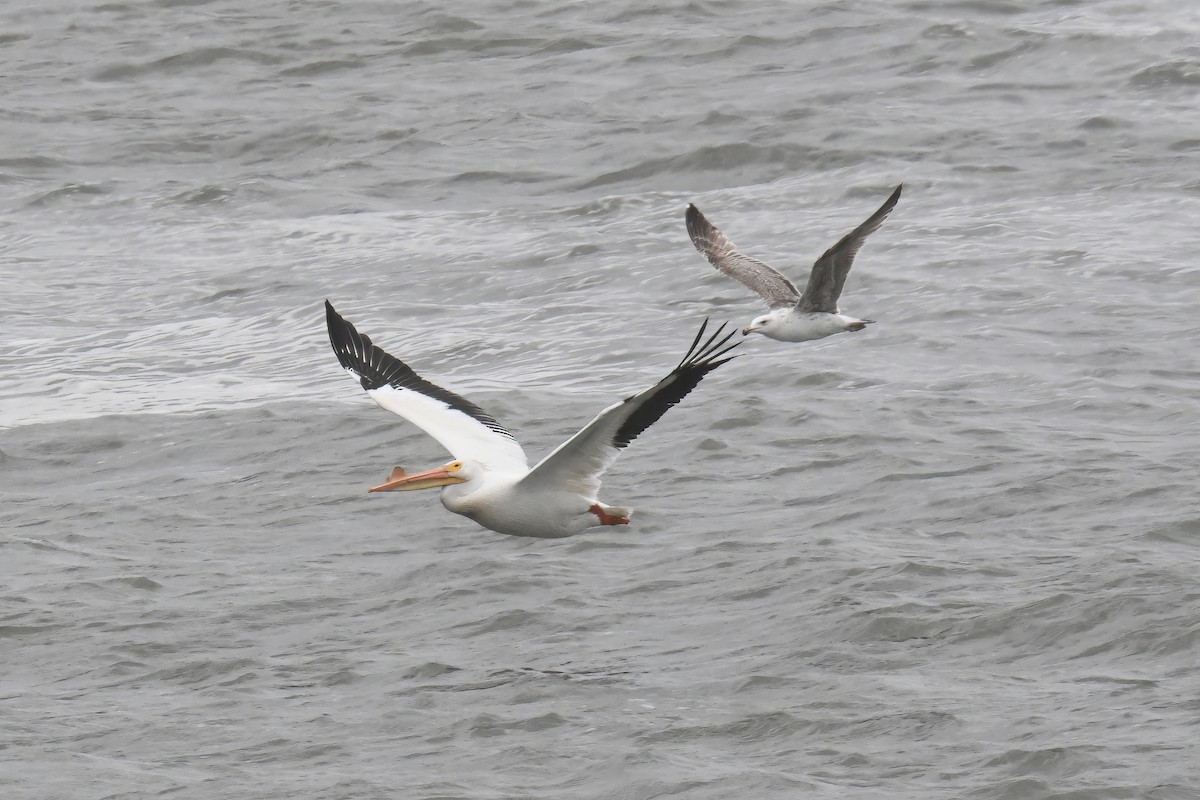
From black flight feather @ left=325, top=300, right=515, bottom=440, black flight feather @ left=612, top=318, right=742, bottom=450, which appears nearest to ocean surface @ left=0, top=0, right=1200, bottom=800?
black flight feather @ left=325, top=300, right=515, bottom=440

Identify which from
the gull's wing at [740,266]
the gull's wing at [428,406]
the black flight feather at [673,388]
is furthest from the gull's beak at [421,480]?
the gull's wing at [740,266]

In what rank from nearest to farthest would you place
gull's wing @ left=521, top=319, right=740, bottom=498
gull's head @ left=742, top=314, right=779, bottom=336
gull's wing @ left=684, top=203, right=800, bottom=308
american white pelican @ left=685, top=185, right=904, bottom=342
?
1. gull's wing @ left=521, top=319, right=740, bottom=498
2. american white pelican @ left=685, top=185, right=904, bottom=342
3. gull's head @ left=742, top=314, right=779, bottom=336
4. gull's wing @ left=684, top=203, right=800, bottom=308

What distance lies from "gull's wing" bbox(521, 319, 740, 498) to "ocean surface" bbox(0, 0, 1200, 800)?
91 centimetres

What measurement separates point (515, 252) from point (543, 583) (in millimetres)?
6541

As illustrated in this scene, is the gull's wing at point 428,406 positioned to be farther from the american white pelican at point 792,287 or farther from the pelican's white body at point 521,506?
the american white pelican at point 792,287

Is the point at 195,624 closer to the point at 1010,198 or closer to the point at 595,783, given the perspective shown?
the point at 595,783

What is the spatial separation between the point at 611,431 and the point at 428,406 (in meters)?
1.90

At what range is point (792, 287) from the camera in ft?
45.2

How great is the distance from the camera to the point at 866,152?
18453 mm

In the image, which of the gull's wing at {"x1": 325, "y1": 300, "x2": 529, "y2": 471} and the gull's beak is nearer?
the gull's beak

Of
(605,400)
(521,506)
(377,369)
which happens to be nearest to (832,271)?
(605,400)

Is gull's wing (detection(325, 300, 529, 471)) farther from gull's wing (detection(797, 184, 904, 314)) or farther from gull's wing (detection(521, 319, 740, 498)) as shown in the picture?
gull's wing (detection(797, 184, 904, 314))

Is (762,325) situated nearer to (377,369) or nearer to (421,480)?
(377,369)

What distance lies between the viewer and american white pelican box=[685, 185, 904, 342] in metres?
12.2
